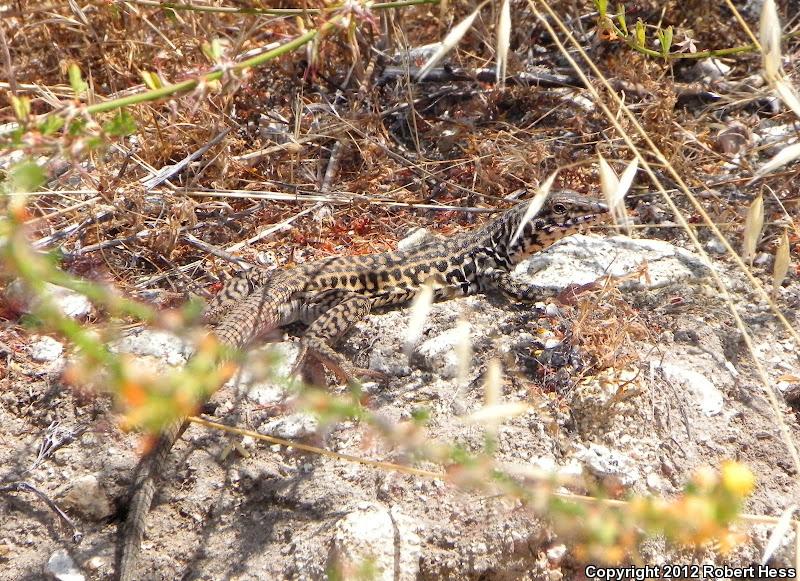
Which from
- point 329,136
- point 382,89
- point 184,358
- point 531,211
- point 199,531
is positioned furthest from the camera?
point 382,89

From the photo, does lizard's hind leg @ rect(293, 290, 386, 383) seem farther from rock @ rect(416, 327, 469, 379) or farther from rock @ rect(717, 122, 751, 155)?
rock @ rect(717, 122, 751, 155)

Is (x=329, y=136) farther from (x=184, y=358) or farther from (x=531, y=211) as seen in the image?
(x=531, y=211)

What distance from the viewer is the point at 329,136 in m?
4.53

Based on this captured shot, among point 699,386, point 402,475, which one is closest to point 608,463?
point 699,386

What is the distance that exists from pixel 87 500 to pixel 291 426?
0.80m

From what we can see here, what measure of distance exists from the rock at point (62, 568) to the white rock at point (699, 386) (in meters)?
2.34

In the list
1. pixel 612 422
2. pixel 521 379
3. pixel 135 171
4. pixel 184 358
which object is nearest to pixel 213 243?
pixel 135 171

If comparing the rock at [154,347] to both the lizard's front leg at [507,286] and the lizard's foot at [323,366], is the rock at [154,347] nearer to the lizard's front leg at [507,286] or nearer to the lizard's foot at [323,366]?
the lizard's foot at [323,366]

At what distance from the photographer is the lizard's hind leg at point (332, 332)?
3.52 meters

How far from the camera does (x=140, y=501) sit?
2842mm

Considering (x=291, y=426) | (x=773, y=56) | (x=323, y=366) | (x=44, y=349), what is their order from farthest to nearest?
(x=323, y=366)
(x=44, y=349)
(x=291, y=426)
(x=773, y=56)

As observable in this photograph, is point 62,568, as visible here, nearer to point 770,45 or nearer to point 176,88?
point 176,88

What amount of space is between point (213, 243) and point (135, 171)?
0.60 metres

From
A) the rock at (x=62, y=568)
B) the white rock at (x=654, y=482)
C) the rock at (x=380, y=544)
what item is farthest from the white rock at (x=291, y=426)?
the white rock at (x=654, y=482)
